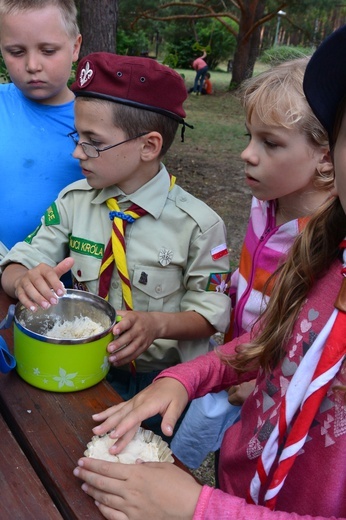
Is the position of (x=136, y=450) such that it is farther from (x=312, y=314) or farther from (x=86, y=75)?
(x=86, y=75)

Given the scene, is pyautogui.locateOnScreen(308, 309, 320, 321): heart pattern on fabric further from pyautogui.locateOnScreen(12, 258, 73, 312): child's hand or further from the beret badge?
the beret badge

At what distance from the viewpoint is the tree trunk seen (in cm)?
605

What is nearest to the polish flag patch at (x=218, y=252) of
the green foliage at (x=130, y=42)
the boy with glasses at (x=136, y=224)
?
the boy with glasses at (x=136, y=224)

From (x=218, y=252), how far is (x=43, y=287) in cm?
65

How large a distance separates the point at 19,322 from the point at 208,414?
2.48 feet

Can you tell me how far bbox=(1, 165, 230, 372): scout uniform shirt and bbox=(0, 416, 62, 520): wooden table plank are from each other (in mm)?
775

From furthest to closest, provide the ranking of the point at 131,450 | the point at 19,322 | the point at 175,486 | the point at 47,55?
1. the point at 47,55
2. the point at 19,322
3. the point at 131,450
4. the point at 175,486

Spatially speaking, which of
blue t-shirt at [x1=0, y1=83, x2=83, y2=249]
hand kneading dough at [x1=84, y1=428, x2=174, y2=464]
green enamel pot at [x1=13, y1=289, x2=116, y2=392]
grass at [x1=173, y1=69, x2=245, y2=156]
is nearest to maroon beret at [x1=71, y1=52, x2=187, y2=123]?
blue t-shirt at [x1=0, y1=83, x2=83, y2=249]

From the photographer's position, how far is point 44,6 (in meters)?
2.06

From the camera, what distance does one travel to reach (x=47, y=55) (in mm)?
2086

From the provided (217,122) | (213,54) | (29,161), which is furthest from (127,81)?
(213,54)

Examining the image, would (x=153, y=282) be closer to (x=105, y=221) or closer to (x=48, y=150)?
(x=105, y=221)

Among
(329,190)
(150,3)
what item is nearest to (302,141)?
(329,190)

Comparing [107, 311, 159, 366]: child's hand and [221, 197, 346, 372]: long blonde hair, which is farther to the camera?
[107, 311, 159, 366]: child's hand
